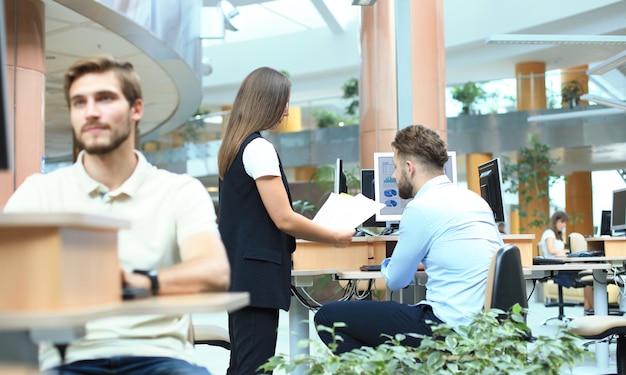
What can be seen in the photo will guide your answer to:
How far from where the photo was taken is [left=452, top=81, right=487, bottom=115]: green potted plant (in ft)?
53.2

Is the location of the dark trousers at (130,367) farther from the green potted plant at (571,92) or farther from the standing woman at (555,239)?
the green potted plant at (571,92)

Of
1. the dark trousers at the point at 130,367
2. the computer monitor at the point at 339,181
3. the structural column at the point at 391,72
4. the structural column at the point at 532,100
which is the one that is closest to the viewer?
the dark trousers at the point at 130,367

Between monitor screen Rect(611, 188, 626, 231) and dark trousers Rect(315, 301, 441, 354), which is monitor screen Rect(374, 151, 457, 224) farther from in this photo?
monitor screen Rect(611, 188, 626, 231)

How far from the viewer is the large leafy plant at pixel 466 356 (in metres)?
2.50

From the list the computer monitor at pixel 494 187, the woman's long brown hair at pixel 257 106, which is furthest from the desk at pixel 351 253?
the woman's long brown hair at pixel 257 106

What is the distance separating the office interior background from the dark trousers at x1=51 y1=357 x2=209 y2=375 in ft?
22.3

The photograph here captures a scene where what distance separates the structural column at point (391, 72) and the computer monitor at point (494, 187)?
12.7ft

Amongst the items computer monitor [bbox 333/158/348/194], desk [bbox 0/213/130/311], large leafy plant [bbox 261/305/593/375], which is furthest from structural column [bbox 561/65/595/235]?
desk [bbox 0/213/130/311]

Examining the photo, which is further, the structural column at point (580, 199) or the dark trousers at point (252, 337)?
the structural column at point (580, 199)

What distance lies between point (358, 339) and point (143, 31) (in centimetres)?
755

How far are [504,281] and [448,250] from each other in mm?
303

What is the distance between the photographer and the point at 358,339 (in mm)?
3432

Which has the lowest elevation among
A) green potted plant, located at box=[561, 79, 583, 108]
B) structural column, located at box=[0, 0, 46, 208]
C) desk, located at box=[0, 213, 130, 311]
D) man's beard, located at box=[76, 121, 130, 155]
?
desk, located at box=[0, 213, 130, 311]

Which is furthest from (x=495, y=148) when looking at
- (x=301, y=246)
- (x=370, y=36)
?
(x=301, y=246)
